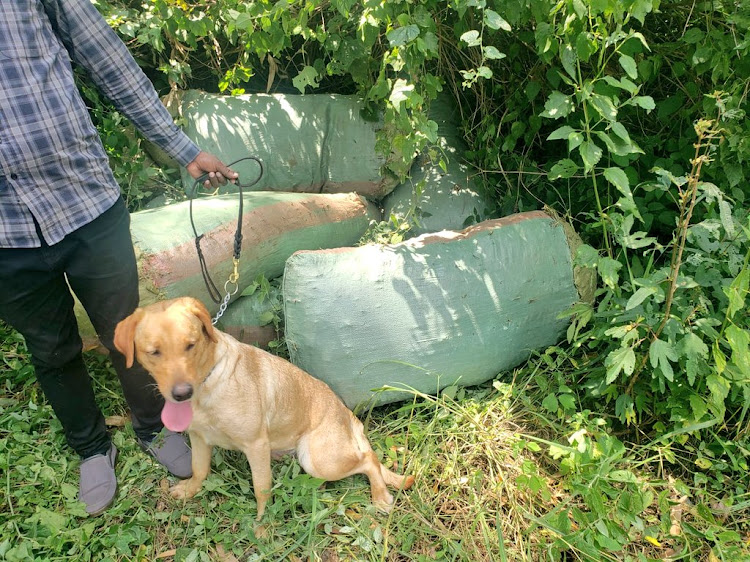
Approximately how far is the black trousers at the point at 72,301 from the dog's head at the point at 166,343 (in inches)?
11.0

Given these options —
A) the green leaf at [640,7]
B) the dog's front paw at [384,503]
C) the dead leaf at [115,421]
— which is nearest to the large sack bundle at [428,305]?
the dog's front paw at [384,503]

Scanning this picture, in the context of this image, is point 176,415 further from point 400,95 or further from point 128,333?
point 400,95

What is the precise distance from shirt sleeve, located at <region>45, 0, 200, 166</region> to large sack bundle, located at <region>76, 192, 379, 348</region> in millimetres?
395

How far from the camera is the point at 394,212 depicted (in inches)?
123

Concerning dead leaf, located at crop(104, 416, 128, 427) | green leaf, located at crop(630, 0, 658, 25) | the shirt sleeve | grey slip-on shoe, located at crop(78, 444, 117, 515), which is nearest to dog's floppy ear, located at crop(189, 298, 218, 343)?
the shirt sleeve

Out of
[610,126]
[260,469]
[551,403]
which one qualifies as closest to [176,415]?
[260,469]

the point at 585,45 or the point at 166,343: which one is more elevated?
the point at 585,45

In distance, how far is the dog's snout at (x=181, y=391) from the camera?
1.68 meters

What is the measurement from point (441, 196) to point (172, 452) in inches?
76.1

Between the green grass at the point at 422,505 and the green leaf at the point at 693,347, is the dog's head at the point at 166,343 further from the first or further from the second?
the green leaf at the point at 693,347

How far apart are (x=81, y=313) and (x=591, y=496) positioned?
218 centimetres

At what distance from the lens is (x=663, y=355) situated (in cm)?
198

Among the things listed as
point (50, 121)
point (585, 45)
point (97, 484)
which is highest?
point (585, 45)

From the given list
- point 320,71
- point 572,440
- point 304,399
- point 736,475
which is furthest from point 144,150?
point 736,475
